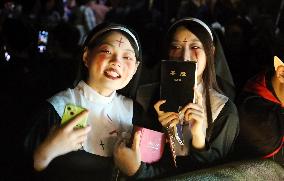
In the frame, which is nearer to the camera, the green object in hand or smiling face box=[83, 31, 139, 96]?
the green object in hand

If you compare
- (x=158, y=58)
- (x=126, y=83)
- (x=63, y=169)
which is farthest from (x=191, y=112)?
(x=63, y=169)

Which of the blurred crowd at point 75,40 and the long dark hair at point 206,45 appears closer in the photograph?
the long dark hair at point 206,45

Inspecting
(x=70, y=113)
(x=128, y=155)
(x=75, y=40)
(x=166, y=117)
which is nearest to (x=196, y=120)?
(x=166, y=117)

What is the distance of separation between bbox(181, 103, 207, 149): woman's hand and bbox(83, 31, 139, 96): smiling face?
0.30m

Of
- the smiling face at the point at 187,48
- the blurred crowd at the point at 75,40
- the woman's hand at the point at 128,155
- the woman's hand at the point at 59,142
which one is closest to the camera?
the woman's hand at the point at 59,142

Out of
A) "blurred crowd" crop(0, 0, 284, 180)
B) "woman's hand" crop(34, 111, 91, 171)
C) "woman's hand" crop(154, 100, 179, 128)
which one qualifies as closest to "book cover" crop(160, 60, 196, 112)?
"woman's hand" crop(154, 100, 179, 128)

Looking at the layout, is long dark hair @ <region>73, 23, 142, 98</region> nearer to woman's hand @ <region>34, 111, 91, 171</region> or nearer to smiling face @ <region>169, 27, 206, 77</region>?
smiling face @ <region>169, 27, 206, 77</region>

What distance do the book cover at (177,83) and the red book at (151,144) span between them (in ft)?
0.42

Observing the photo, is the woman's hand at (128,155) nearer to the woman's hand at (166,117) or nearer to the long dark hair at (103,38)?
the woman's hand at (166,117)

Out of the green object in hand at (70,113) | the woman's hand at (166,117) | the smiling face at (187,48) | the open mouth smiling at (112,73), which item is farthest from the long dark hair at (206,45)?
the green object in hand at (70,113)

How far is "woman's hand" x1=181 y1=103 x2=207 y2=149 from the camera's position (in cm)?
175

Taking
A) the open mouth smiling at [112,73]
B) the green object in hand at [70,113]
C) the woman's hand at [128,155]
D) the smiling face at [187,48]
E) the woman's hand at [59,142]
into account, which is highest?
the smiling face at [187,48]

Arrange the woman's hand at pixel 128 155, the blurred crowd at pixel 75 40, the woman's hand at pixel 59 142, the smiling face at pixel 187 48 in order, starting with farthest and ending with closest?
the blurred crowd at pixel 75 40
the smiling face at pixel 187 48
the woman's hand at pixel 128 155
the woman's hand at pixel 59 142

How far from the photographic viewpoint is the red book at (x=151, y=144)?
5.70ft
